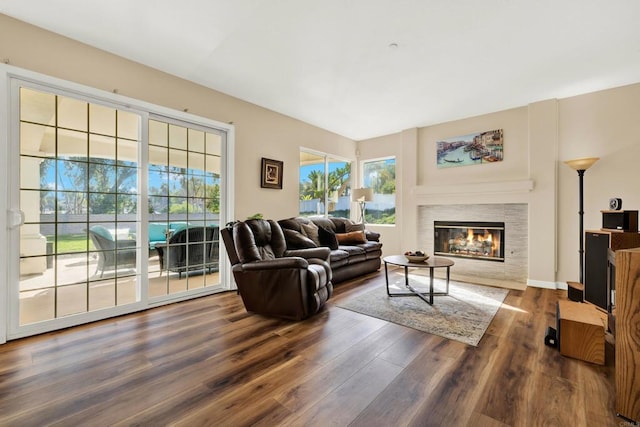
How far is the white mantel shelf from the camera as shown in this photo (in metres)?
4.36

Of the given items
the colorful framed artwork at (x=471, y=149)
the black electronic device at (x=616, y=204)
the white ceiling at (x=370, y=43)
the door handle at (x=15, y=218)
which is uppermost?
the white ceiling at (x=370, y=43)

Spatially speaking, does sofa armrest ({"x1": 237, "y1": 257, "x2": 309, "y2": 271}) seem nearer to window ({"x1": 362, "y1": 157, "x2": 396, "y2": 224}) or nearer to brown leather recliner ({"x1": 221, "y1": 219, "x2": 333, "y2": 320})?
brown leather recliner ({"x1": 221, "y1": 219, "x2": 333, "y2": 320})

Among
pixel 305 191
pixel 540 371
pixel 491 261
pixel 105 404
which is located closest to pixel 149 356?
pixel 105 404

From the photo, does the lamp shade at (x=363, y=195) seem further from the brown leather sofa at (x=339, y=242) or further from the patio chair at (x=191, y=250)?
the patio chair at (x=191, y=250)

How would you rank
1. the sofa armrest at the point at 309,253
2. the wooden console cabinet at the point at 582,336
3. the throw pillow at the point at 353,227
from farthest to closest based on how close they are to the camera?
1. the throw pillow at the point at 353,227
2. the sofa armrest at the point at 309,253
3. the wooden console cabinet at the point at 582,336

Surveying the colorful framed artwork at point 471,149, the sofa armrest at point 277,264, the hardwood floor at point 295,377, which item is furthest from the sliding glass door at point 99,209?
the colorful framed artwork at point 471,149

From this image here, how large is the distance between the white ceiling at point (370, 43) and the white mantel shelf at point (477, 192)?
1.29 m

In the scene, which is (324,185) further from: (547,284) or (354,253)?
(547,284)

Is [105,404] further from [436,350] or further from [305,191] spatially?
[305,191]

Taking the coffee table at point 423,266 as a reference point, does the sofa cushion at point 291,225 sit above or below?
above

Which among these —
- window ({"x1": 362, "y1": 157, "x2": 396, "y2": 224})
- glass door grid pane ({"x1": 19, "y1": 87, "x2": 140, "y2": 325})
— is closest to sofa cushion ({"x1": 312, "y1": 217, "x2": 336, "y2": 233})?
window ({"x1": 362, "y1": 157, "x2": 396, "y2": 224})

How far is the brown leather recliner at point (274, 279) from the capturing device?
283 cm

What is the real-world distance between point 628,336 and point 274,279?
2511 mm

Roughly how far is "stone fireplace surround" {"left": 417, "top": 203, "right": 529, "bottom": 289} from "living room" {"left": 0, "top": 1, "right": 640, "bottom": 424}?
0.13 metres
